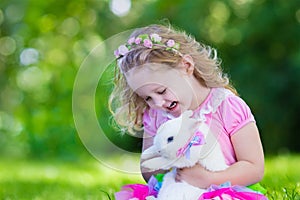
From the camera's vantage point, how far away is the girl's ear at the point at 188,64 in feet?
7.09

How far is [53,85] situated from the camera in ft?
26.5

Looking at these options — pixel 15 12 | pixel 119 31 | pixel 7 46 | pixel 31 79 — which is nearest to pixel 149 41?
pixel 119 31

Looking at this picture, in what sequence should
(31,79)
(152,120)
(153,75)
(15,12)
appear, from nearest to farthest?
1. (153,75)
2. (152,120)
3. (15,12)
4. (31,79)

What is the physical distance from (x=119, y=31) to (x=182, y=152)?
6206 millimetres

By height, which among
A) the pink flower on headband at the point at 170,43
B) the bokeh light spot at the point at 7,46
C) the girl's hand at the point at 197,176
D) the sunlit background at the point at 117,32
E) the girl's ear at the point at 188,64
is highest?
the bokeh light spot at the point at 7,46

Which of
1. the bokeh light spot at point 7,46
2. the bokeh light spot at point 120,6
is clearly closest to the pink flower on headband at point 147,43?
the bokeh light spot at point 120,6

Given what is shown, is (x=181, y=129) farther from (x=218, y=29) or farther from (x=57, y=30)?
(x=57, y=30)

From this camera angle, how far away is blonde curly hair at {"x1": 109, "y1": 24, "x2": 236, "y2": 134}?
6.95 ft

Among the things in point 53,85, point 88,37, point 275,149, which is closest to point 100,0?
point 88,37

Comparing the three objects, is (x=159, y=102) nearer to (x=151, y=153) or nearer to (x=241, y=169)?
(x=151, y=153)

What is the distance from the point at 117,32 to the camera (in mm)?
8148

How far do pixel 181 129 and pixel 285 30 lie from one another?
602 centimetres

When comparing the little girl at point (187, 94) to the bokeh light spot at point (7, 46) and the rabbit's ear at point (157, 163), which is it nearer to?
the rabbit's ear at point (157, 163)

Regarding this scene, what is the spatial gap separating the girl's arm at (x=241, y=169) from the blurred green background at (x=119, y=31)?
4.95 m
